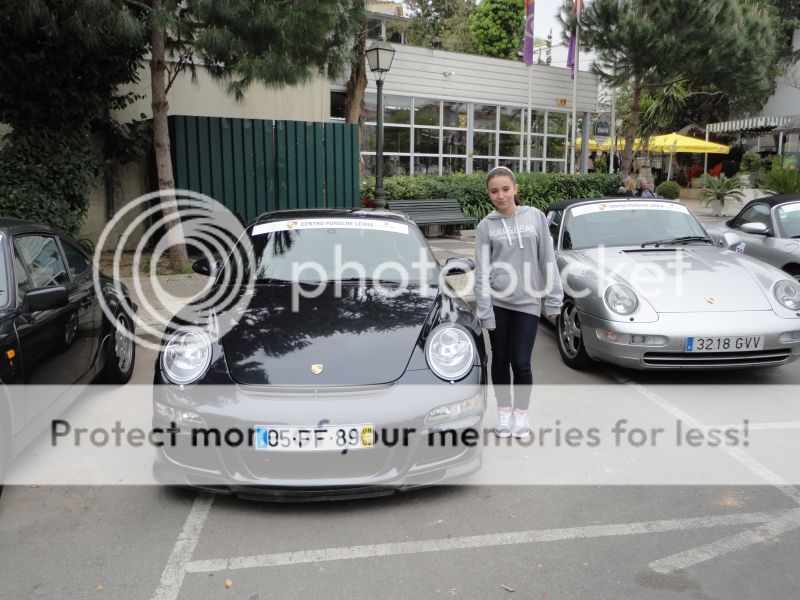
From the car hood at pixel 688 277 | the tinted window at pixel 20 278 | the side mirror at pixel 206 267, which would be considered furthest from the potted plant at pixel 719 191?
the tinted window at pixel 20 278

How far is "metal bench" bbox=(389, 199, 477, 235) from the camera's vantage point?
1466cm

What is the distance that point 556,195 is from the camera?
18.8 metres

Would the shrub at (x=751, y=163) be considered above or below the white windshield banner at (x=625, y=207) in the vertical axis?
above

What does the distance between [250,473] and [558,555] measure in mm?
1427

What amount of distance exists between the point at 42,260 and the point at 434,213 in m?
11.1

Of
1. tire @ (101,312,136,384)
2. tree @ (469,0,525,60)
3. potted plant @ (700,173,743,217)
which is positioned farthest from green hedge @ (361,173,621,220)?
tree @ (469,0,525,60)

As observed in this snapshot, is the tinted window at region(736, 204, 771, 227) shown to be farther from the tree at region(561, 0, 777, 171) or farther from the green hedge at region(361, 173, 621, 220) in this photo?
the tree at region(561, 0, 777, 171)

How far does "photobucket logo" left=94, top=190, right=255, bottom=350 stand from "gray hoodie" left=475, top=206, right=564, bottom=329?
1484 millimetres

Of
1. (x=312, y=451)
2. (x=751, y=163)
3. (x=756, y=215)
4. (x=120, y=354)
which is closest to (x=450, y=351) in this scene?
(x=312, y=451)

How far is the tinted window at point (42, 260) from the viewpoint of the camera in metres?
4.26

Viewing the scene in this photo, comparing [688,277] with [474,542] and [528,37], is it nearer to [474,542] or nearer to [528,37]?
[474,542]

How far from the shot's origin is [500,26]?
3416 centimetres

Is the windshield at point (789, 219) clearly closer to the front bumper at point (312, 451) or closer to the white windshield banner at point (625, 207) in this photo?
the white windshield banner at point (625, 207)

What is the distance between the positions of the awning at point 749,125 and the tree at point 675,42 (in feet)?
23.5
